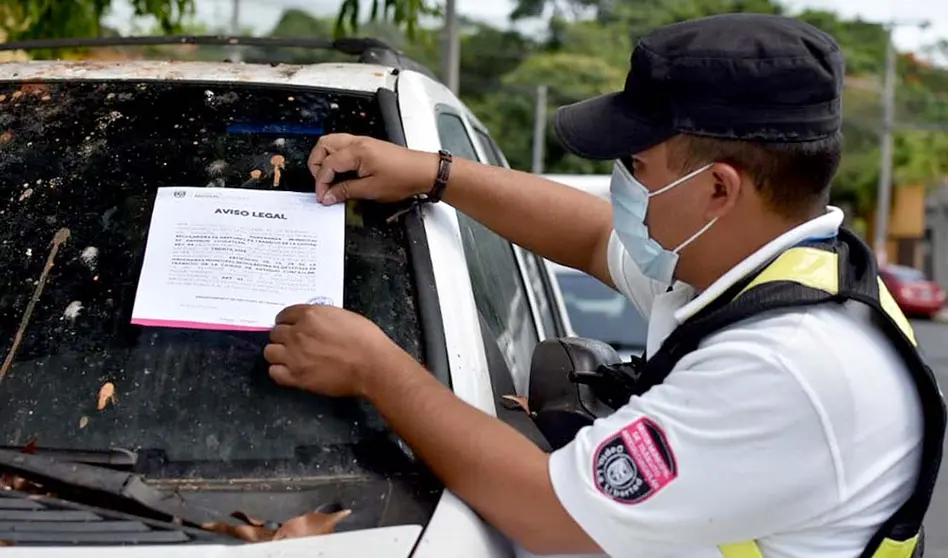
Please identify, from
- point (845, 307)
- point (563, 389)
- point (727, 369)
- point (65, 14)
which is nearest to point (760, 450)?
point (727, 369)

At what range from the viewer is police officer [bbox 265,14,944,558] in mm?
1521

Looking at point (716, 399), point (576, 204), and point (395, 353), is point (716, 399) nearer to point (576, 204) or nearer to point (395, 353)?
point (395, 353)

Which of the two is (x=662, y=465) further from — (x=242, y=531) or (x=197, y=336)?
(x=197, y=336)

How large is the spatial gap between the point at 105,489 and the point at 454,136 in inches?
52.4

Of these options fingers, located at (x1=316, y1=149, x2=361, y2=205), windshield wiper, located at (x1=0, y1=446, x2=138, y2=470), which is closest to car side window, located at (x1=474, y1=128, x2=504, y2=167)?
fingers, located at (x1=316, y1=149, x2=361, y2=205)

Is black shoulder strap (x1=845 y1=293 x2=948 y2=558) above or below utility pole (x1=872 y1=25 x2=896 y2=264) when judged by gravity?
above

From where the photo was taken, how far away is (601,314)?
6.58 m

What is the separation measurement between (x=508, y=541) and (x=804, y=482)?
461 mm

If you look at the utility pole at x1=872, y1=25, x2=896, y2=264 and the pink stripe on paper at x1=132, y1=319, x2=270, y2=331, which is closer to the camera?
the pink stripe on paper at x1=132, y1=319, x2=270, y2=331

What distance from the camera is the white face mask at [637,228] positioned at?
1831 mm

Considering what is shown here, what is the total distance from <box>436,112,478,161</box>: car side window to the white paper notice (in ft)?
1.64

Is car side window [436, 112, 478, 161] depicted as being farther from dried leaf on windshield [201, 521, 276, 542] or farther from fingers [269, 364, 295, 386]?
dried leaf on windshield [201, 521, 276, 542]

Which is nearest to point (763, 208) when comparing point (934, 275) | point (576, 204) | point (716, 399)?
point (716, 399)

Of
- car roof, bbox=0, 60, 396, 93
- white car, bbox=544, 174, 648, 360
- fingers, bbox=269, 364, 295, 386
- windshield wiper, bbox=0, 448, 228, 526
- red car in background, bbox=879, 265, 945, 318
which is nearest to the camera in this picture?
windshield wiper, bbox=0, 448, 228, 526
